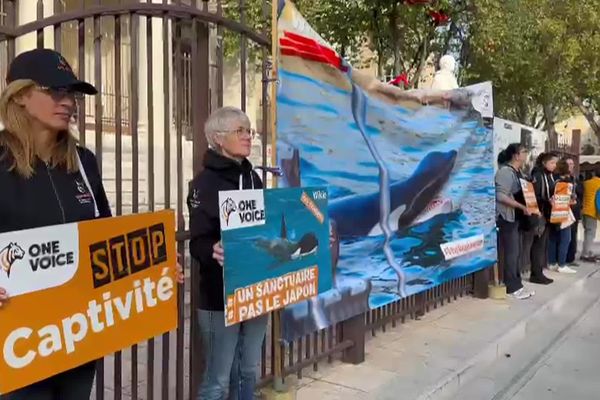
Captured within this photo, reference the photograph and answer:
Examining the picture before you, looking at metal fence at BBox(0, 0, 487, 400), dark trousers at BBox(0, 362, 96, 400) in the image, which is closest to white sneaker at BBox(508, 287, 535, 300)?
metal fence at BBox(0, 0, 487, 400)

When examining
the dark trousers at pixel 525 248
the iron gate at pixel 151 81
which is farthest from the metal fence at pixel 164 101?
the dark trousers at pixel 525 248

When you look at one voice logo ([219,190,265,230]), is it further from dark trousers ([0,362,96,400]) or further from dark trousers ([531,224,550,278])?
dark trousers ([531,224,550,278])

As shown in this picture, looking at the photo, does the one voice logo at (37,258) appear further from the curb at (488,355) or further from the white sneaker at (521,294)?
the white sneaker at (521,294)

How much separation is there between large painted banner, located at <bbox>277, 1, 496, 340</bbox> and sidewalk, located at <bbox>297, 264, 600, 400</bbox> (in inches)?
18.5

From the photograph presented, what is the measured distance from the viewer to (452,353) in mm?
5297

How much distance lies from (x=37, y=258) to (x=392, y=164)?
3354 mm

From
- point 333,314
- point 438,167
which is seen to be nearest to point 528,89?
point 438,167

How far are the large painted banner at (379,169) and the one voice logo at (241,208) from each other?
0.59 m

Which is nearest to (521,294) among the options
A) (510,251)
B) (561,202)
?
(510,251)

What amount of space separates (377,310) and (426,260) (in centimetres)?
64

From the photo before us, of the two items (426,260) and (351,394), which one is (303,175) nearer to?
(351,394)

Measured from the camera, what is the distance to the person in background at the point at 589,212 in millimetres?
10580

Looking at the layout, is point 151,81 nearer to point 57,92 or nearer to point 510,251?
point 57,92

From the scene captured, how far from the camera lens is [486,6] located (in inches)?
396
